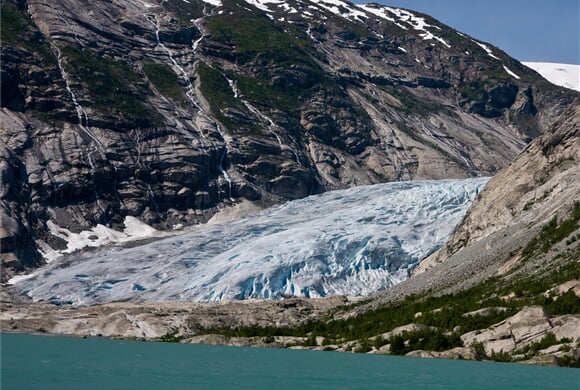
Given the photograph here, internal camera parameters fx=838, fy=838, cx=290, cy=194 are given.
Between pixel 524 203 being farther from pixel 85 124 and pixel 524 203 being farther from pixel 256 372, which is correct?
pixel 85 124

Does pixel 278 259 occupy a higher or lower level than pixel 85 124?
lower

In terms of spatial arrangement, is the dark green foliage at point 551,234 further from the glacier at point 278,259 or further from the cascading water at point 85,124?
the cascading water at point 85,124

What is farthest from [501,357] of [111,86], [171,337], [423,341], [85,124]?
[111,86]

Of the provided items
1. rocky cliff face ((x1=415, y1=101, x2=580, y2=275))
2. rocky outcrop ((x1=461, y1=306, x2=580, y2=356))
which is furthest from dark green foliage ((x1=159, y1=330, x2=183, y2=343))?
rocky outcrop ((x1=461, y1=306, x2=580, y2=356))

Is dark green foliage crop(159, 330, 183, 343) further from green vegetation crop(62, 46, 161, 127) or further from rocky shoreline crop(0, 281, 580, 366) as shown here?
green vegetation crop(62, 46, 161, 127)

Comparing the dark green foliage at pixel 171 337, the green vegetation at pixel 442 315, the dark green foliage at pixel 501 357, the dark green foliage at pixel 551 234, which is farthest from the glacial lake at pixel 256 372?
the dark green foliage at pixel 171 337

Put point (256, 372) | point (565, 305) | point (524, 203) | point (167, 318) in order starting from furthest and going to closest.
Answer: point (524, 203), point (167, 318), point (565, 305), point (256, 372)

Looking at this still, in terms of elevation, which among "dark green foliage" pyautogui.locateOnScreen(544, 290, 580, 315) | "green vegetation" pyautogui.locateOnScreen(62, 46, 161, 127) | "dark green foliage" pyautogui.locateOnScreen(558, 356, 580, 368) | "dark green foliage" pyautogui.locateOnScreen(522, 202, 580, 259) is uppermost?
"green vegetation" pyautogui.locateOnScreen(62, 46, 161, 127)
